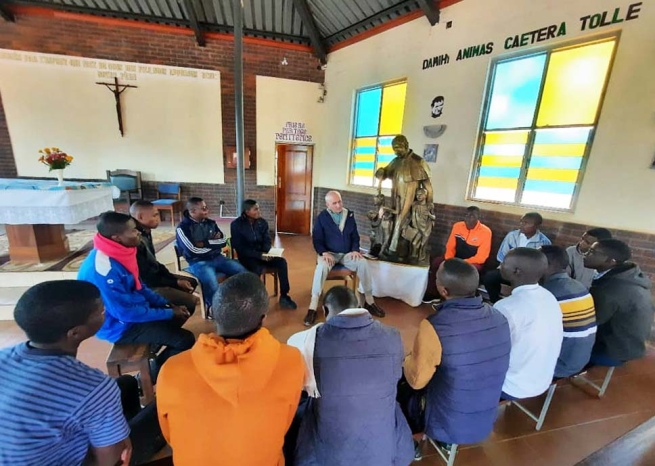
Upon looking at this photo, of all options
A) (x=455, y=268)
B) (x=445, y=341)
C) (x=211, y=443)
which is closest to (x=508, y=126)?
(x=455, y=268)

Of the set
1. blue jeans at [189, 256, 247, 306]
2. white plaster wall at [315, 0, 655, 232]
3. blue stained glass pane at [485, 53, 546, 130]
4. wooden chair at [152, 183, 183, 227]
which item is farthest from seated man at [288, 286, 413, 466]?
wooden chair at [152, 183, 183, 227]

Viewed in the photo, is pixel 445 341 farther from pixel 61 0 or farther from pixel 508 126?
pixel 61 0

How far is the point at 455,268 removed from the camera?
4.17 feet

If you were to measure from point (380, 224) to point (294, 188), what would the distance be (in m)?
3.17

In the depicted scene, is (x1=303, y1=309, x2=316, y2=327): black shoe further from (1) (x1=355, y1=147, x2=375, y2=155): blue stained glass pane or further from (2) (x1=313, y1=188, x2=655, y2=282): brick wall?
(1) (x1=355, y1=147, x2=375, y2=155): blue stained glass pane

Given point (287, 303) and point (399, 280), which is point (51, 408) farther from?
point (399, 280)

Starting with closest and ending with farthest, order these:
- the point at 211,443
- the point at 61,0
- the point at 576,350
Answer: the point at 211,443
the point at 576,350
the point at 61,0

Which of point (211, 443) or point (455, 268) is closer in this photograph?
point (211, 443)

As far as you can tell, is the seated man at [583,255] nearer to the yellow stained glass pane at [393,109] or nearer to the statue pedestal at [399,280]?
the statue pedestal at [399,280]

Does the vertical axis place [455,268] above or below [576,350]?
above

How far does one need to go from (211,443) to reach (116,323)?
45.6 inches

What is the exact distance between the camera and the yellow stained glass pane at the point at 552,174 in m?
2.98

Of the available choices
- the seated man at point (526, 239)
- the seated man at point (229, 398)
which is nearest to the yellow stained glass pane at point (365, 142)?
the seated man at point (526, 239)

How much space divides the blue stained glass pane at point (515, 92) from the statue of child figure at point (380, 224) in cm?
160
